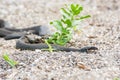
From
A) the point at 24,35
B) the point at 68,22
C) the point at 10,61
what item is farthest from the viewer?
the point at 24,35

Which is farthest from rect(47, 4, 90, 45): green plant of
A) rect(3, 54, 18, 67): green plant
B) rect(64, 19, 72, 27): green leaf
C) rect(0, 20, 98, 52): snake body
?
rect(3, 54, 18, 67): green plant

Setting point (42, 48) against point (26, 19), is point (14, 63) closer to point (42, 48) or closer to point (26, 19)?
point (42, 48)

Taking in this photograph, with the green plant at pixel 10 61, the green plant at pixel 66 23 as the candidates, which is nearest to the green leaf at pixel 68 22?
the green plant at pixel 66 23

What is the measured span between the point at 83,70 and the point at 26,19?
15.4ft

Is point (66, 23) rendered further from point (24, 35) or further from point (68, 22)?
point (24, 35)

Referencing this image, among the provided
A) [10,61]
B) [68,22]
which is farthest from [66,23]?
[10,61]

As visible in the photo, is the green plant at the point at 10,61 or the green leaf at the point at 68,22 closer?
the green plant at the point at 10,61

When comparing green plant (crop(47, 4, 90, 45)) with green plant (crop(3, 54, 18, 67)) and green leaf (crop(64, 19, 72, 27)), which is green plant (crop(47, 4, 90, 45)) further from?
green plant (crop(3, 54, 18, 67))

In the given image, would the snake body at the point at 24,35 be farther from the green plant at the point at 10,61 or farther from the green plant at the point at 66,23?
the green plant at the point at 10,61

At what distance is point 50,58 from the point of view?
17.5 feet

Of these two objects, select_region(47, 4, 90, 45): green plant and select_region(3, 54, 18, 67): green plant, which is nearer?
select_region(3, 54, 18, 67): green plant

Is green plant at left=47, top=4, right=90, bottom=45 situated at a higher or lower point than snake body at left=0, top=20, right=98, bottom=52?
higher

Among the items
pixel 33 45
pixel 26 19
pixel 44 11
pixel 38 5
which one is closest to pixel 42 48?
pixel 33 45

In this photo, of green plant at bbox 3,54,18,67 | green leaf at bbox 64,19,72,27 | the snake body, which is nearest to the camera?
green plant at bbox 3,54,18,67
